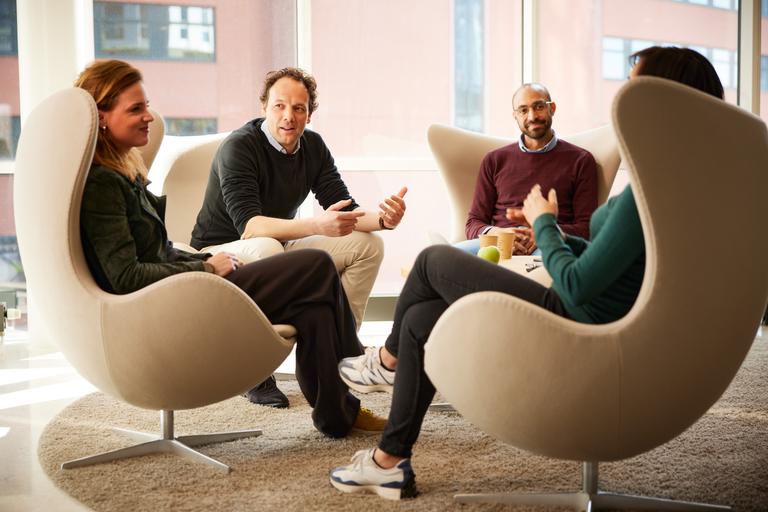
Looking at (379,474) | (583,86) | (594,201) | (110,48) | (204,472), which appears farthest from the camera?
(583,86)

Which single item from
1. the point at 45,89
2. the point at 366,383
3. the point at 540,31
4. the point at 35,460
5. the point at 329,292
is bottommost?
the point at 35,460

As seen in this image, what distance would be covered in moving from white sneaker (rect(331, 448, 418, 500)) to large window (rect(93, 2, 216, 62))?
3765 millimetres

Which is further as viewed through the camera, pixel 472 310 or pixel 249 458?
pixel 249 458

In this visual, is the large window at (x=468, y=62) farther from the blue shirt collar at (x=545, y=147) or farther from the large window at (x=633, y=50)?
the blue shirt collar at (x=545, y=147)

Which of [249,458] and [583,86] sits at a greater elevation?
[583,86]

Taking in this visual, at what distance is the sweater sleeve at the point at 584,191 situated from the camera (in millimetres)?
3730

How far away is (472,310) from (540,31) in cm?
410

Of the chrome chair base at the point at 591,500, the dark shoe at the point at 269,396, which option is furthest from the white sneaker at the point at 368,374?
the dark shoe at the point at 269,396

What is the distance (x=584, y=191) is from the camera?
3762 mm

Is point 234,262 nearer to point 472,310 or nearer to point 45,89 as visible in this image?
point 472,310

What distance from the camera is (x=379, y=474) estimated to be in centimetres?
209

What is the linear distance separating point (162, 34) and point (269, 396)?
3049mm

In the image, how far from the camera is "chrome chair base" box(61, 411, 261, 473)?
2357 mm

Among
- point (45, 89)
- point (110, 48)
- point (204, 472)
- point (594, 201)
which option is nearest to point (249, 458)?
point (204, 472)
